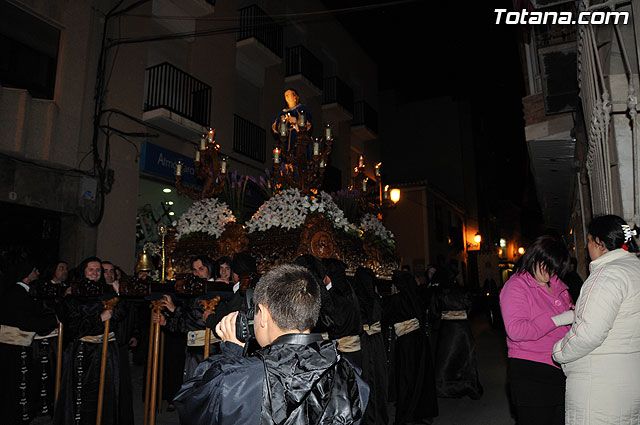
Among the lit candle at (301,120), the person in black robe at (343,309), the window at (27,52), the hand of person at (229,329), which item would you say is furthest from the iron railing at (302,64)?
the hand of person at (229,329)

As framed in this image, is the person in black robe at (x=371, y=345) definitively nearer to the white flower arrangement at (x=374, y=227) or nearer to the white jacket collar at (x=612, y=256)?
the white flower arrangement at (x=374, y=227)

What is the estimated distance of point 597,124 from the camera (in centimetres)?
375

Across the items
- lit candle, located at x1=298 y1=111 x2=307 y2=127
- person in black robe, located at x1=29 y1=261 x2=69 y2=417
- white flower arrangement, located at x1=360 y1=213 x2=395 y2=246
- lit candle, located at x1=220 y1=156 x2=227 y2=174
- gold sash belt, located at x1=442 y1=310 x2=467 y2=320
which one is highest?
lit candle, located at x1=298 y1=111 x2=307 y2=127

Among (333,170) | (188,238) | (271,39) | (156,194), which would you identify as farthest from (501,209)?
(188,238)

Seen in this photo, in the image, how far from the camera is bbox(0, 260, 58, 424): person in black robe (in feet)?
15.5

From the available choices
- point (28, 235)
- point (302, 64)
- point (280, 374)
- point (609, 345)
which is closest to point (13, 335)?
point (28, 235)

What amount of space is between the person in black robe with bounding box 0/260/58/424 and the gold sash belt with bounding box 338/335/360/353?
292 centimetres

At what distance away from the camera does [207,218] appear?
635cm

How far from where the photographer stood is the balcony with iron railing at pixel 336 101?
55.0 ft

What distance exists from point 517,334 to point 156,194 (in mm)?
9629

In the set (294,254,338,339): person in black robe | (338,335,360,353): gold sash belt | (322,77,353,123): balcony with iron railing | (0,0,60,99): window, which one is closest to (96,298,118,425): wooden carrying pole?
(294,254,338,339): person in black robe

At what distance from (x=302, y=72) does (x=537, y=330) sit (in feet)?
43.8

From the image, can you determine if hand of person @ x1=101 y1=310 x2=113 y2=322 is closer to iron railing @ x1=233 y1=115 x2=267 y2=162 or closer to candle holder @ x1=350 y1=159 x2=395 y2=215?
candle holder @ x1=350 y1=159 x2=395 y2=215

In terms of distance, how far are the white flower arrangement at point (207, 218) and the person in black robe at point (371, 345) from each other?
6.76ft
